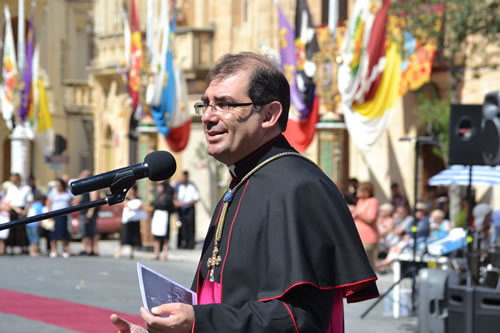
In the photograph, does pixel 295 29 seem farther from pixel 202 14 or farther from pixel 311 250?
pixel 311 250

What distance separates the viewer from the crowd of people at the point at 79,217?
20.2 m

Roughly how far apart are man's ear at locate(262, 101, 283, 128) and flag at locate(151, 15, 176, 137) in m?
21.2

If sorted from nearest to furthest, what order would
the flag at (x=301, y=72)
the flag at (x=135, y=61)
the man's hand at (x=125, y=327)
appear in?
the man's hand at (x=125, y=327) < the flag at (x=301, y=72) < the flag at (x=135, y=61)

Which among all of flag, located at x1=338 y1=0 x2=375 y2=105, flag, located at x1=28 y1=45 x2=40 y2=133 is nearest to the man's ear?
flag, located at x1=338 y1=0 x2=375 y2=105

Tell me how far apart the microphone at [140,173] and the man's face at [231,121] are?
27 centimetres

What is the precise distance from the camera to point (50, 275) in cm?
1678

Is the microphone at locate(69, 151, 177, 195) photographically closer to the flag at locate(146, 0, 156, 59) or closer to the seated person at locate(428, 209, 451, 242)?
the seated person at locate(428, 209, 451, 242)

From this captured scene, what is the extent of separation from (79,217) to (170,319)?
1851cm

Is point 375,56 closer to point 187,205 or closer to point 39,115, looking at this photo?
point 187,205

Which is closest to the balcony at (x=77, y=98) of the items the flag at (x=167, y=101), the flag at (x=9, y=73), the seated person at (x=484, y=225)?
the flag at (x=9, y=73)

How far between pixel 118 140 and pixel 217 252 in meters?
32.3

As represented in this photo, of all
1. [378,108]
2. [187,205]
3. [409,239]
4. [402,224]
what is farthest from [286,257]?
[187,205]

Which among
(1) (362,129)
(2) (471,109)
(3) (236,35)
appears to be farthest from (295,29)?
(2) (471,109)

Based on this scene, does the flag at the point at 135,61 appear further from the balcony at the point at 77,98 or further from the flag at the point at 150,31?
the balcony at the point at 77,98
